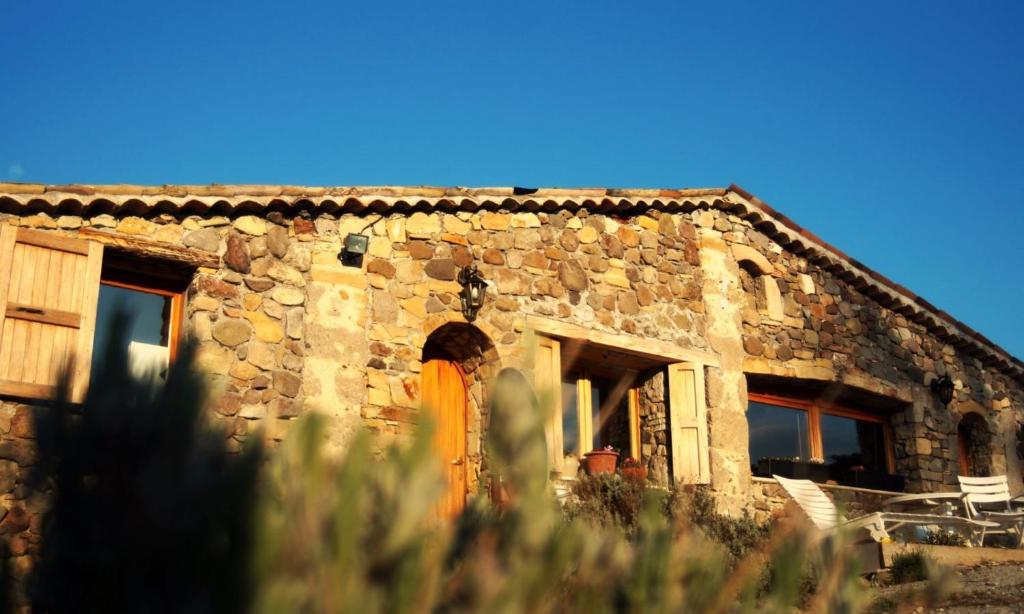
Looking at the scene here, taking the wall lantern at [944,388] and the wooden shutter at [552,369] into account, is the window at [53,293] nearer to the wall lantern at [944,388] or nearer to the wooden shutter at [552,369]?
the wooden shutter at [552,369]

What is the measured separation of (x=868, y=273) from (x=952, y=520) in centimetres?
363

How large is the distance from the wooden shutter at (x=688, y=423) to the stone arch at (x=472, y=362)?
196 centimetres

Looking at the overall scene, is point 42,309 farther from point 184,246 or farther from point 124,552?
Result: point 124,552

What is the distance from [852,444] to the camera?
11961 millimetres

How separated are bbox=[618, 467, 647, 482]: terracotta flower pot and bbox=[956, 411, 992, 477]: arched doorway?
17.0 ft

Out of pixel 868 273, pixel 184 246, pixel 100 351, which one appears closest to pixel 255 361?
pixel 184 246

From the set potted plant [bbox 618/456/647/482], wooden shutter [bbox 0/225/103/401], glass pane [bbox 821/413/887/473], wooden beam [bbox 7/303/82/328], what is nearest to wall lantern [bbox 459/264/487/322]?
potted plant [bbox 618/456/647/482]

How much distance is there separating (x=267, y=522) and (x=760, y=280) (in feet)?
31.8

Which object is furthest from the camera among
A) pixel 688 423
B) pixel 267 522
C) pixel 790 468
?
pixel 790 468

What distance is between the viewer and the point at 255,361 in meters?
7.75

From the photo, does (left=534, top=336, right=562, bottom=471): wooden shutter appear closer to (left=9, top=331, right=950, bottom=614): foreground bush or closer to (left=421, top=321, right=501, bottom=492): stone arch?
(left=421, top=321, right=501, bottom=492): stone arch

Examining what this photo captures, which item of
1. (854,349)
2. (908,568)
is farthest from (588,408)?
(854,349)

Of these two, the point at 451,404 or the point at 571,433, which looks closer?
the point at 451,404

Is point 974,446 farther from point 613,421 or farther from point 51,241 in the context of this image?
point 51,241
